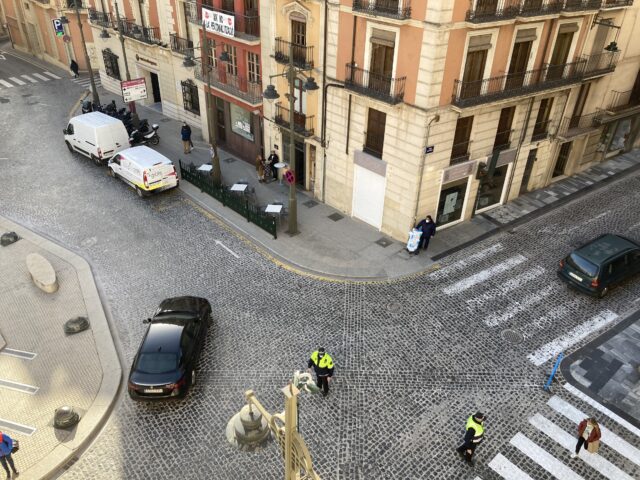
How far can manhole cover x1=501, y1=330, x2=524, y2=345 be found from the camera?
1599 centimetres

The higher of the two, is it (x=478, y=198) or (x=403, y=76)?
(x=403, y=76)

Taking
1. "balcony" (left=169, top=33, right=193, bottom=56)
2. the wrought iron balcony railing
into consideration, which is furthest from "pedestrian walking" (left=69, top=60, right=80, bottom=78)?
the wrought iron balcony railing

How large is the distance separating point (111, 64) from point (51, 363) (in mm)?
27765

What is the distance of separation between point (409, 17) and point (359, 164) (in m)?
6.27

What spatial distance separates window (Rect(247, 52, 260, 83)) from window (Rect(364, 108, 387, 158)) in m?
7.26

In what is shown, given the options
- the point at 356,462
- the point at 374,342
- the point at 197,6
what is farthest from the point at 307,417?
the point at 197,6

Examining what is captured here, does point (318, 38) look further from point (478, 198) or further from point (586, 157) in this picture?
point (586, 157)

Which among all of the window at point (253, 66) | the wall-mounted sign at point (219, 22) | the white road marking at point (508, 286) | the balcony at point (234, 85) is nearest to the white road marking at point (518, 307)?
the white road marking at point (508, 286)

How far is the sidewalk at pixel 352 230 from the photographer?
1941cm

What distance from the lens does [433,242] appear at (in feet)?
68.4

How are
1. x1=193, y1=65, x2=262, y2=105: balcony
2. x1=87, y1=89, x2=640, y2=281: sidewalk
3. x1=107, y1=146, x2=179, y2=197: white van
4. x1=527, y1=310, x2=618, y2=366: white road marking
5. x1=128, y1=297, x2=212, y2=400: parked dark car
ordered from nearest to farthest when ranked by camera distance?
x1=128, y1=297, x2=212, y2=400: parked dark car → x1=527, y1=310, x2=618, y2=366: white road marking → x1=87, y1=89, x2=640, y2=281: sidewalk → x1=107, y1=146, x2=179, y2=197: white van → x1=193, y1=65, x2=262, y2=105: balcony

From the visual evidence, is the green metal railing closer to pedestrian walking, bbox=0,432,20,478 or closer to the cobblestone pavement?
the cobblestone pavement

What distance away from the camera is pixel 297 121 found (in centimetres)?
2319

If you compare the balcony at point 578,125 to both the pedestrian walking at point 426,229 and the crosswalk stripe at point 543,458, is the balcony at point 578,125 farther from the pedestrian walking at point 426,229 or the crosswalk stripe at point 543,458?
the crosswalk stripe at point 543,458
